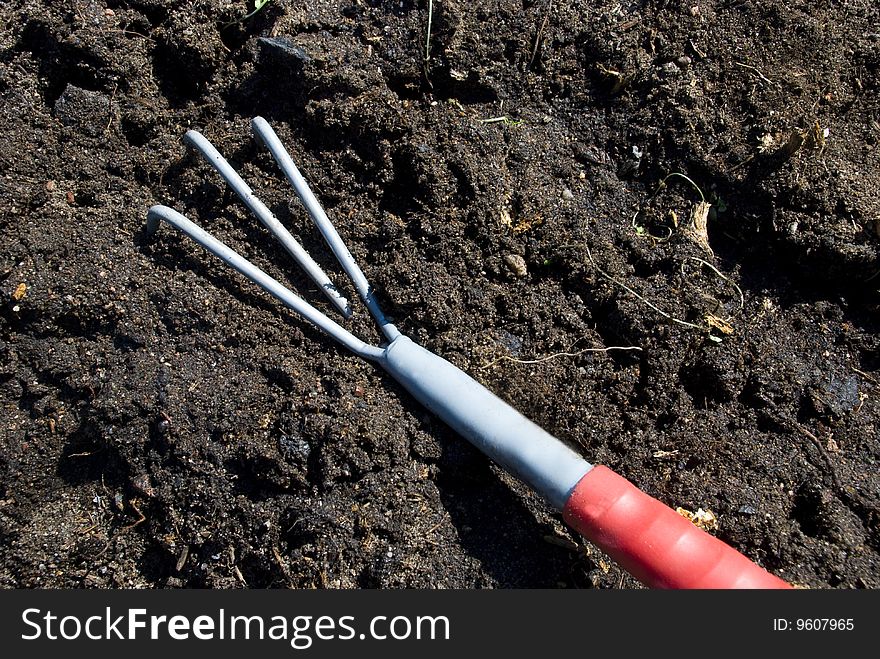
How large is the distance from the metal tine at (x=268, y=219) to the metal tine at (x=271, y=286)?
6cm

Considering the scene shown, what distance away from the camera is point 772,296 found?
182 cm

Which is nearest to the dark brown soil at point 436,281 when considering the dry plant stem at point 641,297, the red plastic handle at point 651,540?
the dry plant stem at point 641,297

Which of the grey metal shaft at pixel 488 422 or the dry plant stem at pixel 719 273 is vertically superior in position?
the dry plant stem at pixel 719 273

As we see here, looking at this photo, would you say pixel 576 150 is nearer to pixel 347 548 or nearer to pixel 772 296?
pixel 772 296

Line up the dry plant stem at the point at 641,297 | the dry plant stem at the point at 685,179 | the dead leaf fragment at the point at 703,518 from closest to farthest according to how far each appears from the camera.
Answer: the dead leaf fragment at the point at 703,518 → the dry plant stem at the point at 641,297 → the dry plant stem at the point at 685,179

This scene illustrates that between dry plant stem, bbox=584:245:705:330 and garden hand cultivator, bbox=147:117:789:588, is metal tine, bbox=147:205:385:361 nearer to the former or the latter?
garden hand cultivator, bbox=147:117:789:588

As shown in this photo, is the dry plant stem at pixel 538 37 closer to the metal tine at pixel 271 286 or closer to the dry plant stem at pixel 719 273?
the dry plant stem at pixel 719 273

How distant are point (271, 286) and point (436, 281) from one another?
439mm

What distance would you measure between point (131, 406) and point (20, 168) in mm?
A: 856

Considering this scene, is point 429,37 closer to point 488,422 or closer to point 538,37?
point 538,37

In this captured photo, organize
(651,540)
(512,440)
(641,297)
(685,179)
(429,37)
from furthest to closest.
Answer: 1. (429,37)
2. (685,179)
3. (641,297)
4. (512,440)
5. (651,540)

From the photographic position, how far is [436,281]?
181 cm

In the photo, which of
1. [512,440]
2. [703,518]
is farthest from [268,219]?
[703,518]

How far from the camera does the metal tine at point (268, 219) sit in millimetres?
1839
